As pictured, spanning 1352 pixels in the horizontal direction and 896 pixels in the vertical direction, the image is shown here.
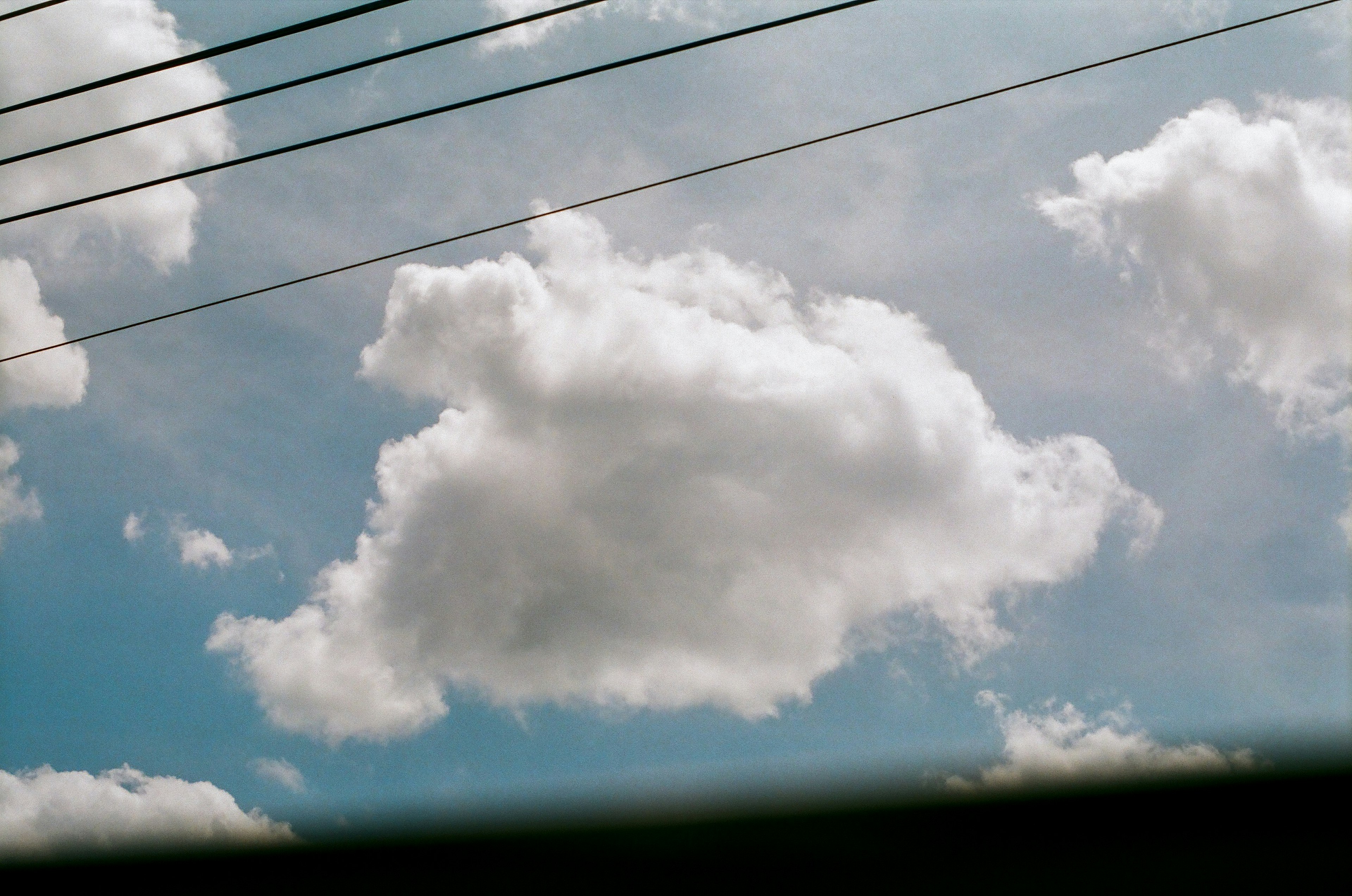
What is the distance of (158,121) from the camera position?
10297 millimetres

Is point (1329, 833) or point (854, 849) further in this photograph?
point (854, 849)

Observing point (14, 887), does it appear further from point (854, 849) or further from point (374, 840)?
point (854, 849)

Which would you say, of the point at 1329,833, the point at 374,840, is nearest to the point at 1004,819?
the point at 1329,833

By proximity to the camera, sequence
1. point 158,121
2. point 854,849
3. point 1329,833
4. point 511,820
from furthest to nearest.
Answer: point 158,121 < point 511,820 < point 854,849 < point 1329,833

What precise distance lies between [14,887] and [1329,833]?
400 cm

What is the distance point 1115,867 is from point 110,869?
3.09 meters

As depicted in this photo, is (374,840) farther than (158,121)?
No

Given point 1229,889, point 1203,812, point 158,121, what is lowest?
point 1229,889

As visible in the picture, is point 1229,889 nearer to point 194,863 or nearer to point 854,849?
point 854,849

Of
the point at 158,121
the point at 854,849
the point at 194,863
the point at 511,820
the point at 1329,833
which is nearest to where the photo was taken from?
the point at 1329,833

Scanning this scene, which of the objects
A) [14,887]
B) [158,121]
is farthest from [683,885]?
[158,121]

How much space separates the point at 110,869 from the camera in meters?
3.22

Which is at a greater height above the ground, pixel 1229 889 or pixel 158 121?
pixel 158 121

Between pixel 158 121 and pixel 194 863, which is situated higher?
pixel 158 121
